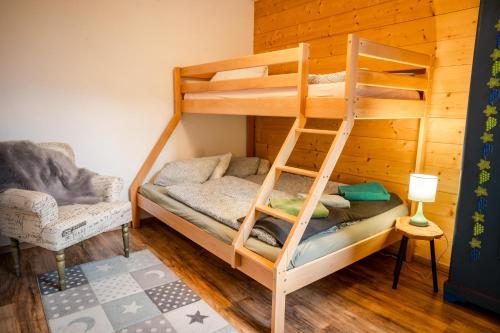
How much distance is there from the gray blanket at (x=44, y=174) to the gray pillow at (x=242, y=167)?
140 centimetres

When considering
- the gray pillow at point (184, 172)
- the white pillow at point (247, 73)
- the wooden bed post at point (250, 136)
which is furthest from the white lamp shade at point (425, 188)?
the wooden bed post at point (250, 136)

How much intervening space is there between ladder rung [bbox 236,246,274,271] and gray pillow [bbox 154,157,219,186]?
1.43 m

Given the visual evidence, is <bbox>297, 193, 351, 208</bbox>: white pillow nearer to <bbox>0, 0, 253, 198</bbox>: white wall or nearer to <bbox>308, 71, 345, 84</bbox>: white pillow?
<bbox>308, 71, 345, 84</bbox>: white pillow

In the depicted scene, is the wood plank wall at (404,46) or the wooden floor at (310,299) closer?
the wooden floor at (310,299)

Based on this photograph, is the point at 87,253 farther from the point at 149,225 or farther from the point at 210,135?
the point at 210,135

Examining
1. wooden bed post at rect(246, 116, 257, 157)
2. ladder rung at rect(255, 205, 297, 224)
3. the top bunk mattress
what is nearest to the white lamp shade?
the top bunk mattress

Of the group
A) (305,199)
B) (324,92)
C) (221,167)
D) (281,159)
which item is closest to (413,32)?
(324,92)

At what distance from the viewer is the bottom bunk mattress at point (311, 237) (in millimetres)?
1835

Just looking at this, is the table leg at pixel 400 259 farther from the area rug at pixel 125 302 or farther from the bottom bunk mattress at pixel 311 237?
the area rug at pixel 125 302

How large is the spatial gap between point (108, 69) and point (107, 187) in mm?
1148

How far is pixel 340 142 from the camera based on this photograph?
1.84 meters

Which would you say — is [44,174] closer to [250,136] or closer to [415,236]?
[250,136]

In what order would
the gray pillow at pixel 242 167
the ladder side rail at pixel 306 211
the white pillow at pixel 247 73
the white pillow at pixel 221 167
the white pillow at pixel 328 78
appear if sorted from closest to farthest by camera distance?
1. the ladder side rail at pixel 306 211
2. the white pillow at pixel 328 78
3. the white pillow at pixel 247 73
4. the white pillow at pixel 221 167
5. the gray pillow at pixel 242 167

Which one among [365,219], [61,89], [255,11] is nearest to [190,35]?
[255,11]
